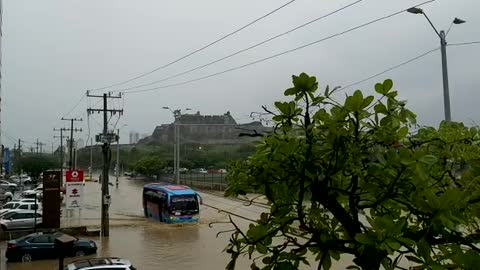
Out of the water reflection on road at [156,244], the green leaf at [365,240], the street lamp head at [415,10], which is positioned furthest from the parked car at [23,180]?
the green leaf at [365,240]

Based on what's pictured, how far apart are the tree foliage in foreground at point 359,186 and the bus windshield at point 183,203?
113 feet

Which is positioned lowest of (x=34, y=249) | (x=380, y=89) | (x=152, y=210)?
(x=152, y=210)

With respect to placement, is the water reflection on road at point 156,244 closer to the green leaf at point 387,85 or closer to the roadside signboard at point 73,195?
the roadside signboard at point 73,195

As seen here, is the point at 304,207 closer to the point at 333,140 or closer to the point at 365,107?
the point at 333,140

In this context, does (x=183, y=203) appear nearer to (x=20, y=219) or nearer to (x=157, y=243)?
(x=157, y=243)

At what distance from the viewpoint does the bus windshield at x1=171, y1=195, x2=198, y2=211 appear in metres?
37.1

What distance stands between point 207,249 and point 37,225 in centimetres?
1035

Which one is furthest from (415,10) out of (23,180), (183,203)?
(23,180)

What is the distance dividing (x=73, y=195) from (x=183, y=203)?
8.92 meters

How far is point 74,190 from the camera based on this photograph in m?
30.3

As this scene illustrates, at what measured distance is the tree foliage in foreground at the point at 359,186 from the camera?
2471mm

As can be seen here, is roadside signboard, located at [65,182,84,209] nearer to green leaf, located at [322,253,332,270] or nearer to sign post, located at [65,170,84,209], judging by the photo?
sign post, located at [65,170,84,209]

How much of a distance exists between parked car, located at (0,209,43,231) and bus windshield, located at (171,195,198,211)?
8885mm

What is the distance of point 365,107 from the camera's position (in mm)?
2658
